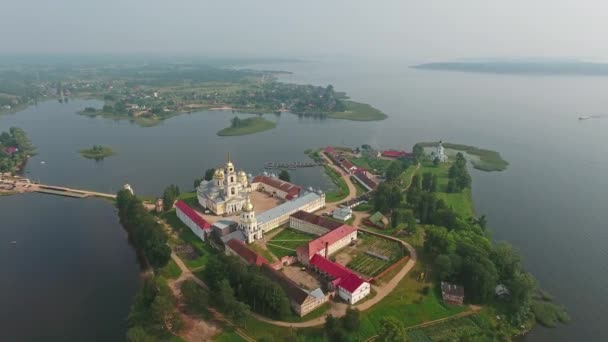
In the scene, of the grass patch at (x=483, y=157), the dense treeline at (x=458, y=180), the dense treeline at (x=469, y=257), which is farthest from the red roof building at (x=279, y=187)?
the grass patch at (x=483, y=157)

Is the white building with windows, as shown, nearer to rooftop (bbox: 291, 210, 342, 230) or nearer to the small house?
rooftop (bbox: 291, 210, 342, 230)

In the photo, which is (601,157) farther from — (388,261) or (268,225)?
(268,225)

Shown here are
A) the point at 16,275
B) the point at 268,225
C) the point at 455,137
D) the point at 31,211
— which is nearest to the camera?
the point at 16,275

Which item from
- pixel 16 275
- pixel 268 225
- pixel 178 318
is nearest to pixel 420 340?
pixel 178 318

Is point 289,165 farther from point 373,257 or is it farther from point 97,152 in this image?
point 97,152

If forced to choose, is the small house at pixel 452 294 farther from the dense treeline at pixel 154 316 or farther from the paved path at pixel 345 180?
the dense treeline at pixel 154 316

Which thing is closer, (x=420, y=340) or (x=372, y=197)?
(x=420, y=340)

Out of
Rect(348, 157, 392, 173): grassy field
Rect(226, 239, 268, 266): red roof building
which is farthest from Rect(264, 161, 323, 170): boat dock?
Rect(226, 239, 268, 266): red roof building
